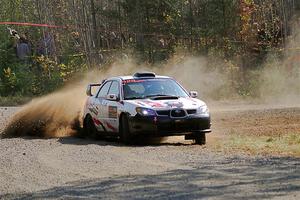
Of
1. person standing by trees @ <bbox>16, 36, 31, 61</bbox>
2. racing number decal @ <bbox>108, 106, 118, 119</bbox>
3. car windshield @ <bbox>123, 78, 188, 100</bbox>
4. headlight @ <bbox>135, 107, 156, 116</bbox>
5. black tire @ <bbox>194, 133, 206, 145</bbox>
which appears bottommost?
black tire @ <bbox>194, 133, 206, 145</bbox>

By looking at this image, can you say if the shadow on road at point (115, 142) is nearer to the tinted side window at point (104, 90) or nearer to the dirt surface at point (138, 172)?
the dirt surface at point (138, 172)

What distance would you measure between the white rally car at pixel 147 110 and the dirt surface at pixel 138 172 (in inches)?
18.0

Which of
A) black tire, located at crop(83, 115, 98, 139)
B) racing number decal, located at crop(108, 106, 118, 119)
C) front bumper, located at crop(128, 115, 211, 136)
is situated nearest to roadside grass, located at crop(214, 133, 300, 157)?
front bumper, located at crop(128, 115, 211, 136)

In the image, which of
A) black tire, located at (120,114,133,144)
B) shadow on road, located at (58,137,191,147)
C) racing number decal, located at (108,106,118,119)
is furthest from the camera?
racing number decal, located at (108,106,118,119)

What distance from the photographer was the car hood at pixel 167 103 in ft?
48.8

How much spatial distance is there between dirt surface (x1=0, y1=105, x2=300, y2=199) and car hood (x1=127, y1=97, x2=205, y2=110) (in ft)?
3.04

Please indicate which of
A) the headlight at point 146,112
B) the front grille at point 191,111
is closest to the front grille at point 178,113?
the front grille at point 191,111

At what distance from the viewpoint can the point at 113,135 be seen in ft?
53.0

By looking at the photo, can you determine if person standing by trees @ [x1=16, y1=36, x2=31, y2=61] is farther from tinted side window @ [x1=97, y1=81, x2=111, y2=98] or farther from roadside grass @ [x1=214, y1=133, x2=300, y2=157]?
roadside grass @ [x1=214, y1=133, x2=300, y2=157]

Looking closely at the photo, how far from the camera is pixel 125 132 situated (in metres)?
15.2

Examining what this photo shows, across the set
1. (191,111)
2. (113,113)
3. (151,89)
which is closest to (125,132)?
(113,113)

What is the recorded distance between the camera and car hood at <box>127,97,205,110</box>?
586 inches

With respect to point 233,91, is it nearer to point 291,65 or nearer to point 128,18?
point 291,65

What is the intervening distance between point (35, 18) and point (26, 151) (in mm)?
29425
